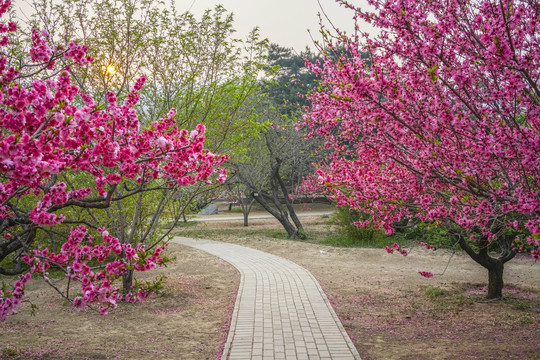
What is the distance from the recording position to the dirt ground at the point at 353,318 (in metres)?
5.47

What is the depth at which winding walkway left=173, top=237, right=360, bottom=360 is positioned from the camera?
513cm

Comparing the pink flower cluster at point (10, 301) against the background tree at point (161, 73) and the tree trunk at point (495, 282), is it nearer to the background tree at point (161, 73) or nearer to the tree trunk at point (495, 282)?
Result: the background tree at point (161, 73)

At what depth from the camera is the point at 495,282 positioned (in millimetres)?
8109

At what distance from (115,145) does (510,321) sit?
6.61 m

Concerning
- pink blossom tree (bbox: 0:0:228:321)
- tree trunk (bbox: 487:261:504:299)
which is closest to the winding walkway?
pink blossom tree (bbox: 0:0:228:321)

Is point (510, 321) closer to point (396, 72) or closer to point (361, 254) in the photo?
point (396, 72)

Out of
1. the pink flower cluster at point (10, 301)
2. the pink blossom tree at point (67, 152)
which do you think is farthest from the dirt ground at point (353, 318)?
the pink flower cluster at point (10, 301)

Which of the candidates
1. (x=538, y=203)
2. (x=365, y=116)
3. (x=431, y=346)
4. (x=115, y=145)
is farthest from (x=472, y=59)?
(x=431, y=346)

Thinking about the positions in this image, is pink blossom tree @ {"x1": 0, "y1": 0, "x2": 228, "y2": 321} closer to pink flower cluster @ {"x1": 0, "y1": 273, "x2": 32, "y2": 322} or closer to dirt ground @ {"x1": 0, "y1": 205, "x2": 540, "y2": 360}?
pink flower cluster @ {"x1": 0, "y1": 273, "x2": 32, "y2": 322}

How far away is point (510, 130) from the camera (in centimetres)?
378

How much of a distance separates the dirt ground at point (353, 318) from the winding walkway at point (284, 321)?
28cm

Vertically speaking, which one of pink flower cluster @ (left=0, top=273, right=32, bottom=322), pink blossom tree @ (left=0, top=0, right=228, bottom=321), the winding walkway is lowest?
the winding walkway

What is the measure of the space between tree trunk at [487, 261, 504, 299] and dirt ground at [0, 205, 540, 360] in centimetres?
25

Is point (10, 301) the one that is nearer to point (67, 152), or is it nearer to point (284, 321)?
point (67, 152)
